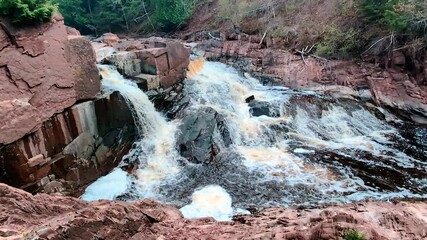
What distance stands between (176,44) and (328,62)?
19.6ft

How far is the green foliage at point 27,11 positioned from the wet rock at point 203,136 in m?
4.39

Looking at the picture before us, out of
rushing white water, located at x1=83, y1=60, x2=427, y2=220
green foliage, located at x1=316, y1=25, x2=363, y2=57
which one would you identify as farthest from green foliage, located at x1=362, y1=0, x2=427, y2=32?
rushing white water, located at x1=83, y1=60, x2=427, y2=220

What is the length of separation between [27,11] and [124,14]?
1661 centimetres

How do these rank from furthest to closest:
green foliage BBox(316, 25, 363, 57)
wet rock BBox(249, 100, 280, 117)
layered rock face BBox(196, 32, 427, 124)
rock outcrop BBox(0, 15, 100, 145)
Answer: green foliage BBox(316, 25, 363, 57) → layered rock face BBox(196, 32, 427, 124) → wet rock BBox(249, 100, 280, 117) → rock outcrop BBox(0, 15, 100, 145)

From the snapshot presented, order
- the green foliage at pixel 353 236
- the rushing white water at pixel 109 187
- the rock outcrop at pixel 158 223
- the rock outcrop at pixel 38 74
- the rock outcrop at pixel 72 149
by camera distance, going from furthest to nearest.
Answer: the rushing white water at pixel 109 187, the rock outcrop at pixel 72 149, the rock outcrop at pixel 38 74, the rock outcrop at pixel 158 223, the green foliage at pixel 353 236

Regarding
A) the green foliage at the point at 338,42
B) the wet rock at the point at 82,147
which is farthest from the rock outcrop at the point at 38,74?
the green foliage at the point at 338,42

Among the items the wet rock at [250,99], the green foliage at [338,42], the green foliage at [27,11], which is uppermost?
the green foliage at [27,11]

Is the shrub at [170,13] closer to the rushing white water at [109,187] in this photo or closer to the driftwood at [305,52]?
the driftwood at [305,52]

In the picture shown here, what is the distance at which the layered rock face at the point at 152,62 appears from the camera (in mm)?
11094

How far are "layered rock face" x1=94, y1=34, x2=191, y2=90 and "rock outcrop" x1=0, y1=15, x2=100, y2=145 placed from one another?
2.33 m

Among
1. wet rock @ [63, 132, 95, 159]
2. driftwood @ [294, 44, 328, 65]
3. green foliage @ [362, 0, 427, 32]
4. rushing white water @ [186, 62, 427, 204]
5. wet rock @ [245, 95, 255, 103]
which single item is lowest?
rushing white water @ [186, 62, 427, 204]

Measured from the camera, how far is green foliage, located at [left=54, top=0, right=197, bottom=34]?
21.3 meters

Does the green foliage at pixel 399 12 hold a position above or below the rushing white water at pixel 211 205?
above

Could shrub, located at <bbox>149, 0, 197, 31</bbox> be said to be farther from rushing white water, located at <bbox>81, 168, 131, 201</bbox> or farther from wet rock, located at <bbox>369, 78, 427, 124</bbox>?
rushing white water, located at <bbox>81, 168, 131, 201</bbox>
